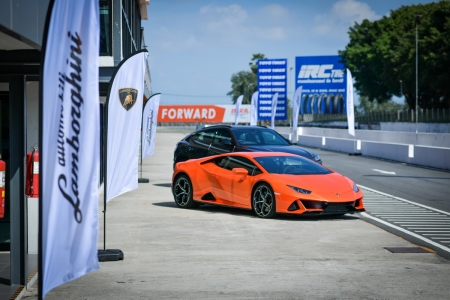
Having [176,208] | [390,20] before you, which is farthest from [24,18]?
[390,20]

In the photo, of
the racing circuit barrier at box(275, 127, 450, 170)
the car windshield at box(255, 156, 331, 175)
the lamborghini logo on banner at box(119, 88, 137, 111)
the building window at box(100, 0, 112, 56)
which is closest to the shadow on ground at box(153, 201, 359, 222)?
the car windshield at box(255, 156, 331, 175)

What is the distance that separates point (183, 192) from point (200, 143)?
15.3 feet

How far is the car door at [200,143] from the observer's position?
20.7 m

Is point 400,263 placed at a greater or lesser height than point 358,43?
lesser

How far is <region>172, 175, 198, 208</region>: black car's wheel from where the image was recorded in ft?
53.3

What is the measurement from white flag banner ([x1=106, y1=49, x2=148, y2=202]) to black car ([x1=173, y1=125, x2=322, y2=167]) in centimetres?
847

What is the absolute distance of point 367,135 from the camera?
5453 centimetres

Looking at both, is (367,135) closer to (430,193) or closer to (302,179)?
(430,193)

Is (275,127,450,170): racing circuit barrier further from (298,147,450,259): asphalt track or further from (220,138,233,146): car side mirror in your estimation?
(220,138,233,146): car side mirror

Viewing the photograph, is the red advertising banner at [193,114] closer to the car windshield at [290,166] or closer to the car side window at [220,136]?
the car side window at [220,136]

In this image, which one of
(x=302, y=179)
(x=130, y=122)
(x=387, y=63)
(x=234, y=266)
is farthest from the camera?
(x=387, y=63)

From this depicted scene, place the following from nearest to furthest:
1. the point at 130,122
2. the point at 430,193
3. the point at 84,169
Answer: the point at 84,169 → the point at 130,122 → the point at 430,193

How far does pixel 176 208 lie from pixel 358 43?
86.4 metres

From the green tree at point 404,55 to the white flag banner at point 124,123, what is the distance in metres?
60.2
